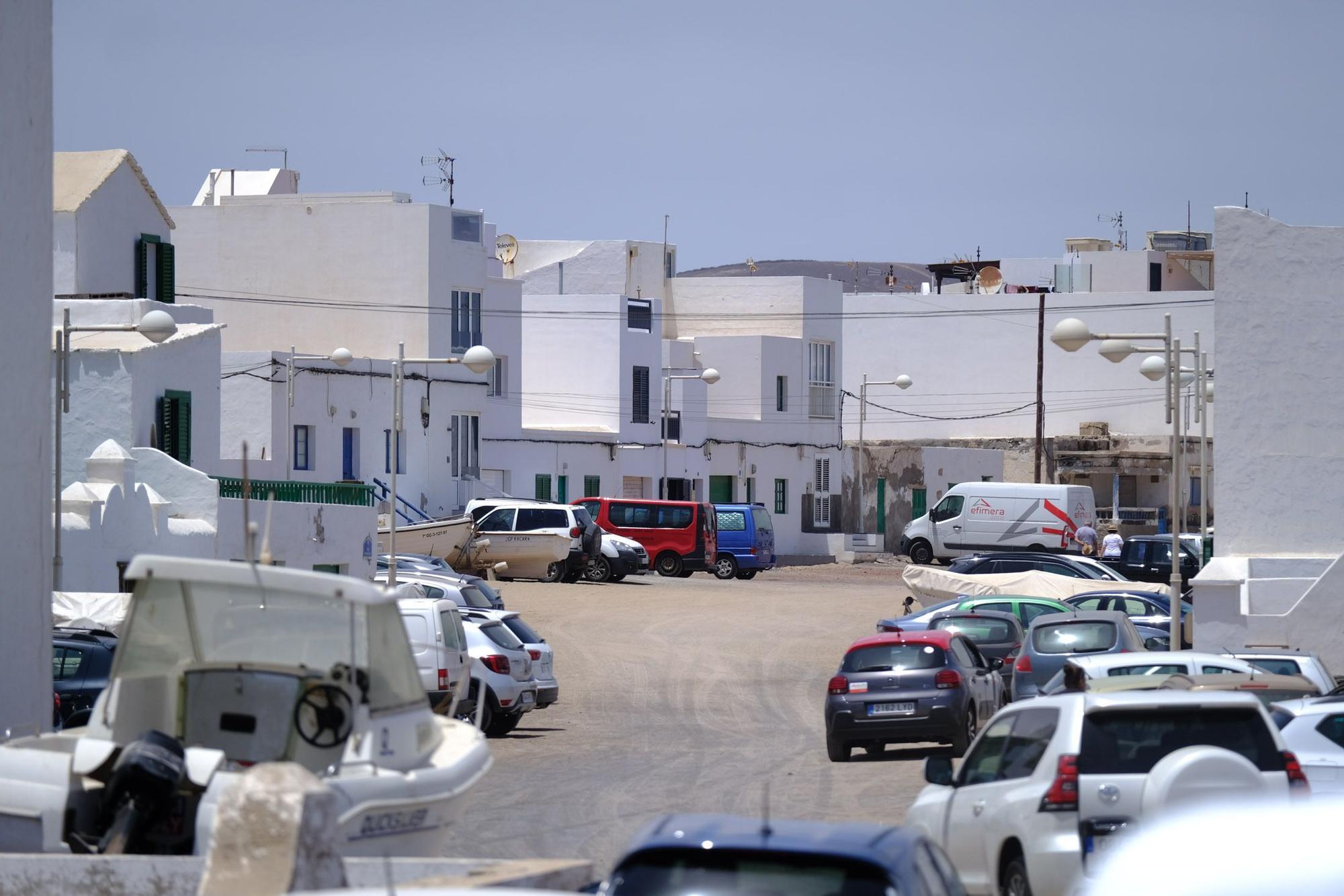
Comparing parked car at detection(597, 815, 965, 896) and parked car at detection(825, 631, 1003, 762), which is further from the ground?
parked car at detection(597, 815, 965, 896)

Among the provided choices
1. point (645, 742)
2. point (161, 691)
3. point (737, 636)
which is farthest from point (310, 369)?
point (161, 691)

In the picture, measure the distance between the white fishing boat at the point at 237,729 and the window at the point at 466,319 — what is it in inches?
1809

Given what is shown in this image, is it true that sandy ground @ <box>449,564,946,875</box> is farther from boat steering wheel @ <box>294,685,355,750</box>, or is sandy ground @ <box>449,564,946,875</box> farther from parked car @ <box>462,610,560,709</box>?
boat steering wheel @ <box>294,685,355,750</box>

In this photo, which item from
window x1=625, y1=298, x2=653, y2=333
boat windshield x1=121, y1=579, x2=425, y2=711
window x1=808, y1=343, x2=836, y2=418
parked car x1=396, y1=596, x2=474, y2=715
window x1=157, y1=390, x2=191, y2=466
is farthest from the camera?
window x1=808, y1=343, x2=836, y2=418

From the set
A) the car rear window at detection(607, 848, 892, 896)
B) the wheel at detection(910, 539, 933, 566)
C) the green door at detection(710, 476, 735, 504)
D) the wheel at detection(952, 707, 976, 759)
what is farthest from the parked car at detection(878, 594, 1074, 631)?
the green door at detection(710, 476, 735, 504)

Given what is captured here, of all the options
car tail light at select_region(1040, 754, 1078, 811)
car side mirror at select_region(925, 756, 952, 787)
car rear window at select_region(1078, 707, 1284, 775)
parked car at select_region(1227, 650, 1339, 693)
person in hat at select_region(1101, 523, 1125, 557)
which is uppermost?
car rear window at select_region(1078, 707, 1284, 775)

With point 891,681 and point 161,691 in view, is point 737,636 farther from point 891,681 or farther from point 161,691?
point 161,691

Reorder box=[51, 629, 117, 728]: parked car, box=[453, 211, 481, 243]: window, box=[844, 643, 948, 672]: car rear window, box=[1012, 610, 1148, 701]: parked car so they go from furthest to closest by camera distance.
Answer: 1. box=[453, 211, 481, 243]: window
2. box=[1012, 610, 1148, 701]: parked car
3. box=[844, 643, 948, 672]: car rear window
4. box=[51, 629, 117, 728]: parked car

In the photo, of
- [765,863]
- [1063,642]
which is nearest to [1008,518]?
[1063,642]

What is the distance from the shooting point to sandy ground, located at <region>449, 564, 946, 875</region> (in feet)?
51.9

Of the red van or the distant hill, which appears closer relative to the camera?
the red van

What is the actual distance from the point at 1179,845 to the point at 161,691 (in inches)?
217

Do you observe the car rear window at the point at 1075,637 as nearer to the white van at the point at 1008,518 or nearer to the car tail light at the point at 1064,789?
the car tail light at the point at 1064,789

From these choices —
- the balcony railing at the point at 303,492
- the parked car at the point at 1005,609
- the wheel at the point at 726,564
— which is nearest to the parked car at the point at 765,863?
the parked car at the point at 1005,609
